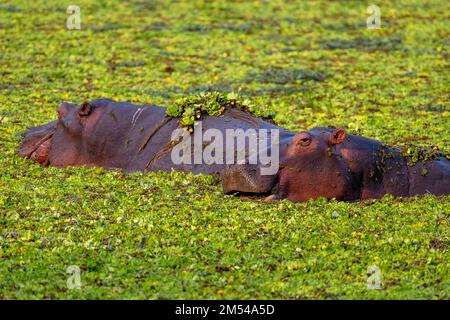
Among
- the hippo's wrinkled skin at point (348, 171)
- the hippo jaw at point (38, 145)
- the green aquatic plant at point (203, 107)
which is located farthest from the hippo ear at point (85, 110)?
the hippo's wrinkled skin at point (348, 171)

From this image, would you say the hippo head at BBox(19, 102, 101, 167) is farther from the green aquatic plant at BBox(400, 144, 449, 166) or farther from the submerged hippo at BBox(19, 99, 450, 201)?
the green aquatic plant at BBox(400, 144, 449, 166)

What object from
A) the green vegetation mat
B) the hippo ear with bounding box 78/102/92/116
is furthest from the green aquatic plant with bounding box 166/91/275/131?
the hippo ear with bounding box 78/102/92/116

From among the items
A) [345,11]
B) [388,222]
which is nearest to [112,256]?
[388,222]

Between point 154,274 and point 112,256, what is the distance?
0.43 metres

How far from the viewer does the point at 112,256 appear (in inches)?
258

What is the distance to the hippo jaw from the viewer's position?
9289mm

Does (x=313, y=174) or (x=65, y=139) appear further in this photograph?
(x=65, y=139)

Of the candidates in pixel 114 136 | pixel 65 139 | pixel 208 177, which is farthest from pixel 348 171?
pixel 65 139

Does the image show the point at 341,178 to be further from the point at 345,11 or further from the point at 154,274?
the point at 345,11

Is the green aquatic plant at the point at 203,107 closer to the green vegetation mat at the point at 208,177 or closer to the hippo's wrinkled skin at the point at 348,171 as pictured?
the green vegetation mat at the point at 208,177

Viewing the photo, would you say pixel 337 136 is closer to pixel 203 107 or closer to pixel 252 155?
pixel 252 155

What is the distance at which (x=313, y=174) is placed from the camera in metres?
7.96

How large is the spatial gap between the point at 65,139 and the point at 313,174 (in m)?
2.55

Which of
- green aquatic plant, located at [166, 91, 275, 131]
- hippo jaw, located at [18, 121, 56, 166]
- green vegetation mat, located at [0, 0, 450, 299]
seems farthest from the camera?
hippo jaw, located at [18, 121, 56, 166]
